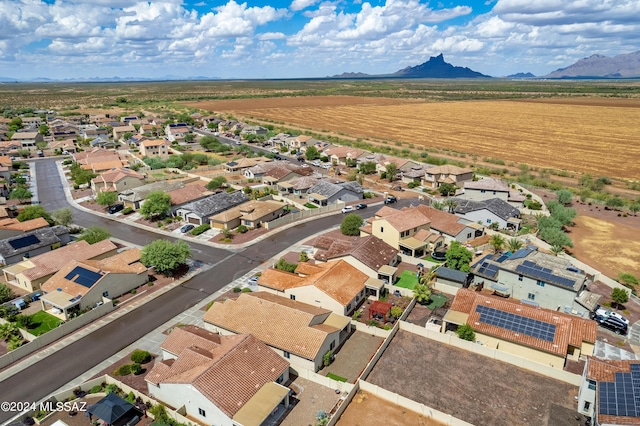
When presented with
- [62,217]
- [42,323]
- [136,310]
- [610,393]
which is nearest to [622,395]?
[610,393]

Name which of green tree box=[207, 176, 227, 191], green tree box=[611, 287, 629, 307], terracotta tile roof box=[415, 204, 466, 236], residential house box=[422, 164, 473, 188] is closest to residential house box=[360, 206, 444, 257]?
terracotta tile roof box=[415, 204, 466, 236]

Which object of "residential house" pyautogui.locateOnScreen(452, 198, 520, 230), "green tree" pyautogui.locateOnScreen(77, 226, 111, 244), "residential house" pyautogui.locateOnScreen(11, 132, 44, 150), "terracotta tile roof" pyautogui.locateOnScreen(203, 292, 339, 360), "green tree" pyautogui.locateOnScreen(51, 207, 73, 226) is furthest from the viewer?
"residential house" pyautogui.locateOnScreen(11, 132, 44, 150)

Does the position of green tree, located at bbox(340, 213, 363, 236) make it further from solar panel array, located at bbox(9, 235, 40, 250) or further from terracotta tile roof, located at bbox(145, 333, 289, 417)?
solar panel array, located at bbox(9, 235, 40, 250)

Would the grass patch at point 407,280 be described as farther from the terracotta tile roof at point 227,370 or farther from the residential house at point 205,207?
the residential house at point 205,207

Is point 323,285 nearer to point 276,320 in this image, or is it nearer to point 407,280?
point 276,320

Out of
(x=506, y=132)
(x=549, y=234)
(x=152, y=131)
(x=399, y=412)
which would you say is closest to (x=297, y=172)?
(x=549, y=234)

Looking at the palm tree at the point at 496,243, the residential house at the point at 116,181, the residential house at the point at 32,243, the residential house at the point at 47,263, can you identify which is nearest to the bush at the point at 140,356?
the residential house at the point at 47,263
